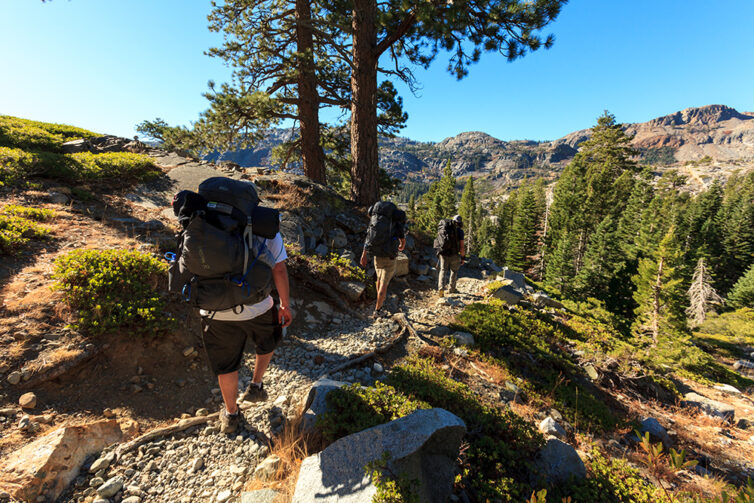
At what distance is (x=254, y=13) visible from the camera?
31.8ft

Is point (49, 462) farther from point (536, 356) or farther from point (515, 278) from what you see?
point (515, 278)

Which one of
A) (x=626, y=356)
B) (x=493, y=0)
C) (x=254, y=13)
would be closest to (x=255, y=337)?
(x=626, y=356)

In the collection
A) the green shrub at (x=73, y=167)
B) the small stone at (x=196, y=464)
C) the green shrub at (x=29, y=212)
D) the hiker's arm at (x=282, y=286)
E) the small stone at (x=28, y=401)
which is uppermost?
the green shrub at (x=73, y=167)

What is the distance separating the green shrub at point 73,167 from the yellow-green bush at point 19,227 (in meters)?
1.79

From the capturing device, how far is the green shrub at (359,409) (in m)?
2.90

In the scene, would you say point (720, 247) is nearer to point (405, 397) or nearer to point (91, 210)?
point (405, 397)

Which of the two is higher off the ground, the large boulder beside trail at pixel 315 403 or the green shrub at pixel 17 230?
the green shrub at pixel 17 230

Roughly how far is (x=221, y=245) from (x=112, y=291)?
303 cm

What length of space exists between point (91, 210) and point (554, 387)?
10.4 m

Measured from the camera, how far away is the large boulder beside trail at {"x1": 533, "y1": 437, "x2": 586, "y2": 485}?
2988mm

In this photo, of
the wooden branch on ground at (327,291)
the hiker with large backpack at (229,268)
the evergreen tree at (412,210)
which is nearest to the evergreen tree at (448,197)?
the evergreen tree at (412,210)

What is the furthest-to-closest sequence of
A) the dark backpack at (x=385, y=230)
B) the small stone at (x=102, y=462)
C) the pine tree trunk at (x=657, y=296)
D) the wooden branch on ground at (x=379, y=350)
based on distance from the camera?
the pine tree trunk at (x=657, y=296) → the dark backpack at (x=385, y=230) → the wooden branch on ground at (x=379, y=350) → the small stone at (x=102, y=462)

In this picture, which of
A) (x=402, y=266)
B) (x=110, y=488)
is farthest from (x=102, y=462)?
(x=402, y=266)

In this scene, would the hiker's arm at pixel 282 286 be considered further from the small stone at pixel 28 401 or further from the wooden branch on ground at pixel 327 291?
the wooden branch on ground at pixel 327 291
